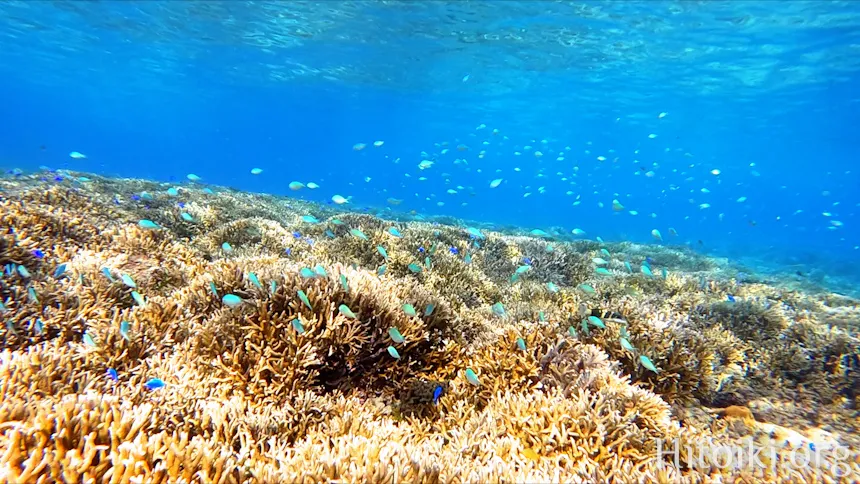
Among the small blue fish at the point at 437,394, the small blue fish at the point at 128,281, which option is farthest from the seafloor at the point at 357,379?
the small blue fish at the point at 128,281

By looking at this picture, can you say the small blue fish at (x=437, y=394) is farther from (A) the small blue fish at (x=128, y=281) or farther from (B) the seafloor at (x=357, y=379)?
(A) the small blue fish at (x=128, y=281)

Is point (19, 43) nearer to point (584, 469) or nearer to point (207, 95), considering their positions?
point (207, 95)

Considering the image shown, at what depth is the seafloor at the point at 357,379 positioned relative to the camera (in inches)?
89.1

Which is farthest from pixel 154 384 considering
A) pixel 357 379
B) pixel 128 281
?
pixel 128 281

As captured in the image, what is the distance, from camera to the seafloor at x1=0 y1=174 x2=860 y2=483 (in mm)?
2264

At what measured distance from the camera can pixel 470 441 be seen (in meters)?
2.85

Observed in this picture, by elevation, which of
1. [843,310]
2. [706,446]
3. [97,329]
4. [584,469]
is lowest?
[97,329]

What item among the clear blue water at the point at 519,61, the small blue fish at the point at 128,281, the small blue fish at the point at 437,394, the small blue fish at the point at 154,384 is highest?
the clear blue water at the point at 519,61

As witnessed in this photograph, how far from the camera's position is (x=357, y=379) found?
11.9ft

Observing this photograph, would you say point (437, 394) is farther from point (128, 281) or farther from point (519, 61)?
point (519, 61)

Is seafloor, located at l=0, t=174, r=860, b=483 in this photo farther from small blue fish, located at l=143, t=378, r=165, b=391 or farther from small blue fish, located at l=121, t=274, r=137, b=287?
small blue fish, located at l=121, t=274, r=137, b=287

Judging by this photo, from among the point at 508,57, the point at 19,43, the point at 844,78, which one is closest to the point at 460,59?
the point at 508,57

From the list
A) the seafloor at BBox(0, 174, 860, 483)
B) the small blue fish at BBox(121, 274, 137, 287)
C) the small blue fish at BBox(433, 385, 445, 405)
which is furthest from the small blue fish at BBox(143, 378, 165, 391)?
the small blue fish at BBox(433, 385, 445, 405)

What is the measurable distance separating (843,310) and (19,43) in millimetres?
69522
